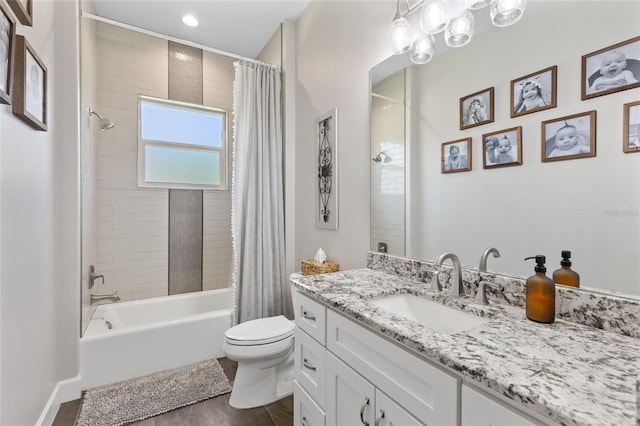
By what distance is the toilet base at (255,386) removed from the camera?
1.79m

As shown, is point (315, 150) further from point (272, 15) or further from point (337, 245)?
point (272, 15)

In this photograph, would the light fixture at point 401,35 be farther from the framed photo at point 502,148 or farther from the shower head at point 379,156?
the framed photo at point 502,148

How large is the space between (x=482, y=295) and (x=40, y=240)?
84.0 inches

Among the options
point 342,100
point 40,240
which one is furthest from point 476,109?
point 40,240

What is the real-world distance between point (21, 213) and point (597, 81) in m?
2.24

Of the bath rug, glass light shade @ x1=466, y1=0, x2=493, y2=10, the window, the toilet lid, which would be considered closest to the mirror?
glass light shade @ x1=466, y1=0, x2=493, y2=10

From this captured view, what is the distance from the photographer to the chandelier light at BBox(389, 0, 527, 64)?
1.08 m

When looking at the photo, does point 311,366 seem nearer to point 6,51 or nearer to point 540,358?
point 540,358

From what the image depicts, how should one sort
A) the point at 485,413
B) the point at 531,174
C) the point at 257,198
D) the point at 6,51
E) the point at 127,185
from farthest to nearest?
the point at 127,185 → the point at 257,198 → the point at 6,51 → the point at 531,174 → the point at 485,413

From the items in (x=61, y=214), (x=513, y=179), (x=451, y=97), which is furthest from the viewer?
(x=61, y=214)

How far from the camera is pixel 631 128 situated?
80 centimetres

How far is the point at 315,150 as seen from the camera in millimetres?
2320

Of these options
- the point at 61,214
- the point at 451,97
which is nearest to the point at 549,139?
the point at 451,97

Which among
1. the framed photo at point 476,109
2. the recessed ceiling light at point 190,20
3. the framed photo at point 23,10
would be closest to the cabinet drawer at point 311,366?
the framed photo at point 476,109
